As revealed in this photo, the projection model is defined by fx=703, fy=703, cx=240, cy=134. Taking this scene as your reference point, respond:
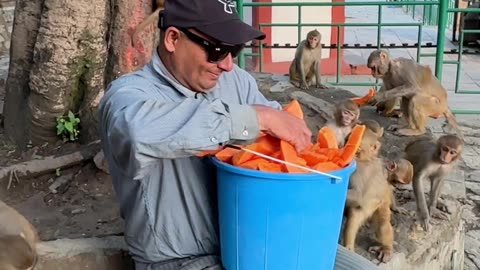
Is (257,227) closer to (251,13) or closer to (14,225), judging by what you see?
(14,225)

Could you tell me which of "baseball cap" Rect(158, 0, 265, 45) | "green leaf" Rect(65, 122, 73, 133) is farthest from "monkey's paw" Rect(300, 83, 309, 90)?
"baseball cap" Rect(158, 0, 265, 45)

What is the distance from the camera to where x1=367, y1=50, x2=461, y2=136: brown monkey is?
692 centimetres

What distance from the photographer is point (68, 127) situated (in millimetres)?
5184

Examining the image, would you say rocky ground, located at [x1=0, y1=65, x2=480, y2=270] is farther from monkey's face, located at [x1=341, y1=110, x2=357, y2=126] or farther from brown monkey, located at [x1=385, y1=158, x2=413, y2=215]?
monkey's face, located at [x1=341, y1=110, x2=357, y2=126]

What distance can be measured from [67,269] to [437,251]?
7.32 ft

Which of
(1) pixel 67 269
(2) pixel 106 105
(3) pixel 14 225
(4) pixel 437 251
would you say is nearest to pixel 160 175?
(2) pixel 106 105

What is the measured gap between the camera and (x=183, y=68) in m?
2.43

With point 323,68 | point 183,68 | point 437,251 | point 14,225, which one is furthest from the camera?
point 323,68

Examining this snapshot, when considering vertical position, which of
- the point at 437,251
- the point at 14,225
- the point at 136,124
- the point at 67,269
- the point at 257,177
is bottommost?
the point at 437,251

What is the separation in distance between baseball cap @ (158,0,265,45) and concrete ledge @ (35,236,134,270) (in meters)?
1.40

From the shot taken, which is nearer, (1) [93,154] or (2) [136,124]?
(2) [136,124]

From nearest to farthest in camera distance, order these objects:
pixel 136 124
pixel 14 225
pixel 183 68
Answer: pixel 136 124, pixel 183 68, pixel 14 225

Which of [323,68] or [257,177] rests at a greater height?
[257,177]

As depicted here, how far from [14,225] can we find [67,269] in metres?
0.42
